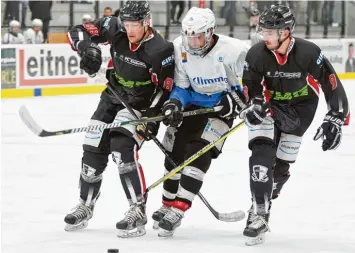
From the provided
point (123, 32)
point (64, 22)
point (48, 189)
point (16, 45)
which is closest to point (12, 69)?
point (16, 45)

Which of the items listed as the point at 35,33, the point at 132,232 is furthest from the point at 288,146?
the point at 35,33

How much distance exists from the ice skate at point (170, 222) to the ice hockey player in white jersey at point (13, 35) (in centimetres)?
762

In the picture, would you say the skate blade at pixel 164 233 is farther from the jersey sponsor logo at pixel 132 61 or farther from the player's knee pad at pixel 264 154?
the jersey sponsor logo at pixel 132 61

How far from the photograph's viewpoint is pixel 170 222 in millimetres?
4691

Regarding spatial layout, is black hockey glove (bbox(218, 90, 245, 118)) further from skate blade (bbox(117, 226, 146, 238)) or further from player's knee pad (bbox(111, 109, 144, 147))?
skate blade (bbox(117, 226, 146, 238))

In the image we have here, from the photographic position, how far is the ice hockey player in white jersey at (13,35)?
11961 millimetres

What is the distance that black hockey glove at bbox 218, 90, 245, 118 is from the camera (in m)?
4.75

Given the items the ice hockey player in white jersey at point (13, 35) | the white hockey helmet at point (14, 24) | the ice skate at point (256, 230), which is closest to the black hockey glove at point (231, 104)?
the ice skate at point (256, 230)

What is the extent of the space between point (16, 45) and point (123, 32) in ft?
21.4

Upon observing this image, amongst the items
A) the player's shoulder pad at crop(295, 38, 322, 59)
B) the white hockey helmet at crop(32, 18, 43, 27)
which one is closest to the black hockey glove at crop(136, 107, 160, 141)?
the player's shoulder pad at crop(295, 38, 322, 59)

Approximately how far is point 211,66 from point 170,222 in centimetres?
81

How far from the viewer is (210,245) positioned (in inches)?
179

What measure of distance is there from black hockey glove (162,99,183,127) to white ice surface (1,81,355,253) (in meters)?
0.58

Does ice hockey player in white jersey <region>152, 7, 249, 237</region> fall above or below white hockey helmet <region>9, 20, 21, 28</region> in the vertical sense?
above
